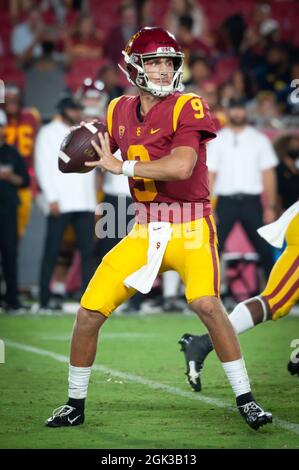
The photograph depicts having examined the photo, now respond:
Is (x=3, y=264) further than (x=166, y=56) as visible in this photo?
Yes

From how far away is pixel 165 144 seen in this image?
5168 mm

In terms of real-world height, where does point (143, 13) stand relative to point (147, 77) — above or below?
above

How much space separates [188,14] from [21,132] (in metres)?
3.93

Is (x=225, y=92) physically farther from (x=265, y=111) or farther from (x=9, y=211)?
(x=9, y=211)

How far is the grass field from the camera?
15.7 feet

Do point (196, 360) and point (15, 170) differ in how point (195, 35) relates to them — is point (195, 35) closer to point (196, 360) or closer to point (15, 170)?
point (15, 170)

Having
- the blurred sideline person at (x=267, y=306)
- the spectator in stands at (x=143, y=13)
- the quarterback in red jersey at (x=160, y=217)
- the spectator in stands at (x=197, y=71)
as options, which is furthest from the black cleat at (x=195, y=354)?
the spectator in stands at (x=143, y=13)

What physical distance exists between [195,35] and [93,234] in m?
5.02

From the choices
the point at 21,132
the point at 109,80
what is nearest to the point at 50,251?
the point at 21,132

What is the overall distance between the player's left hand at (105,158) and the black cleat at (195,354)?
133cm

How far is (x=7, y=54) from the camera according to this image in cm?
1409

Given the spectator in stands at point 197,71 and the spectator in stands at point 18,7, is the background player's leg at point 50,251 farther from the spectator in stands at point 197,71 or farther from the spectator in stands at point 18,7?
the spectator in stands at point 18,7

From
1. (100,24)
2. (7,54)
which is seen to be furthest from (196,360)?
(100,24)

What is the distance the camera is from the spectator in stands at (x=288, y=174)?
10.9m
